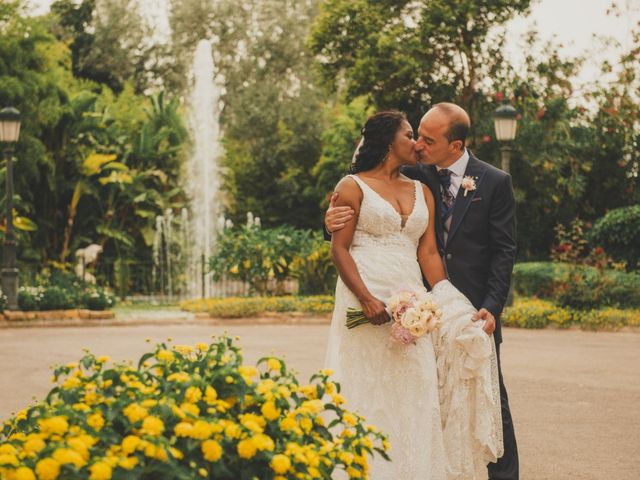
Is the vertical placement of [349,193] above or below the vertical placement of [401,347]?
above

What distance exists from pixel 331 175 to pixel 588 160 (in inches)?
360

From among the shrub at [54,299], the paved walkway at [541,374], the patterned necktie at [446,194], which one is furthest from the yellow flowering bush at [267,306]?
the patterned necktie at [446,194]

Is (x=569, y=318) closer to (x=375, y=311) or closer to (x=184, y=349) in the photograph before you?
(x=375, y=311)

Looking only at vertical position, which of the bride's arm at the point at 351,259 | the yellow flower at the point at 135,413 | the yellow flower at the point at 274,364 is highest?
the bride's arm at the point at 351,259

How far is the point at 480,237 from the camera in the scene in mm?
5012

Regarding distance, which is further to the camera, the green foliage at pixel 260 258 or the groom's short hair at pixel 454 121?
the green foliage at pixel 260 258

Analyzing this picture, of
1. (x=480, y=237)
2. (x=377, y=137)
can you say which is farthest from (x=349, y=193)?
(x=480, y=237)

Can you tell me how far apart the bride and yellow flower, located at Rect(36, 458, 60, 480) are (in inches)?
91.7

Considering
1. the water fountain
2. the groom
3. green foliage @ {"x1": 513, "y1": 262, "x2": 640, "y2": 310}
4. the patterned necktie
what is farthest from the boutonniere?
the water fountain

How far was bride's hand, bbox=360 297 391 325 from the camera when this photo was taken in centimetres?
457

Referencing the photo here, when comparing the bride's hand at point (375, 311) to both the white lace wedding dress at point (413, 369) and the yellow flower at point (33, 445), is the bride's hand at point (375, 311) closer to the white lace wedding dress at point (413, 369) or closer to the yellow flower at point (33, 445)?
the white lace wedding dress at point (413, 369)

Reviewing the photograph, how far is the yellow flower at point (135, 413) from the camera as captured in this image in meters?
2.65

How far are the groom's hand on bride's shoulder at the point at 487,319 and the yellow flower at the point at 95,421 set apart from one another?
2.50 metres

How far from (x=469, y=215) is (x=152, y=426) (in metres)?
2.81
